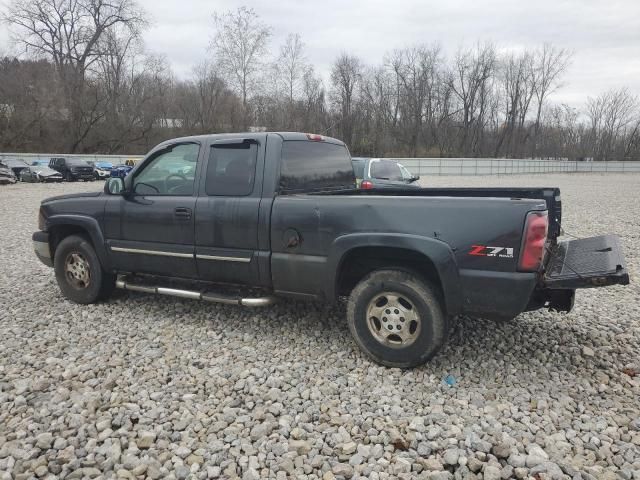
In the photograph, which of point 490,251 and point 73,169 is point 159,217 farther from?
point 73,169

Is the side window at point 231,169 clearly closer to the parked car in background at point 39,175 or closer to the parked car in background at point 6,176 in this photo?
the parked car in background at point 6,176

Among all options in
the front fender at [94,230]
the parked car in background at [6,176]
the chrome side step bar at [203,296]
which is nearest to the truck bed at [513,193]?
the chrome side step bar at [203,296]

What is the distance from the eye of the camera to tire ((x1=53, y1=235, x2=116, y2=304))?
16.8 feet

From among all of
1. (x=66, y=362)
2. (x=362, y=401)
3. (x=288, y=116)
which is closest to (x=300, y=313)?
(x=362, y=401)

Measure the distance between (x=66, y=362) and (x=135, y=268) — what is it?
4.06 feet

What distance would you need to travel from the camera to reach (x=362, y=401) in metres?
3.31

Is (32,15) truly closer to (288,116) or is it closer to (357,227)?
(288,116)

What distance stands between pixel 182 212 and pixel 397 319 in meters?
2.27

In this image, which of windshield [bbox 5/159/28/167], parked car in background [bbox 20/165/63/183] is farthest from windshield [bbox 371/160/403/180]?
windshield [bbox 5/159/28/167]

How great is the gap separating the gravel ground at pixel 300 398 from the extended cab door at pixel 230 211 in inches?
27.8

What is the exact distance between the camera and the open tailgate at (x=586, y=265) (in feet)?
10.3

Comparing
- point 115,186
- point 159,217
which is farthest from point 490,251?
point 115,186

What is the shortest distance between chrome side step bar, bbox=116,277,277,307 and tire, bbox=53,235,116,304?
25 centimetres

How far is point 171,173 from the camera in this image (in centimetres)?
468
